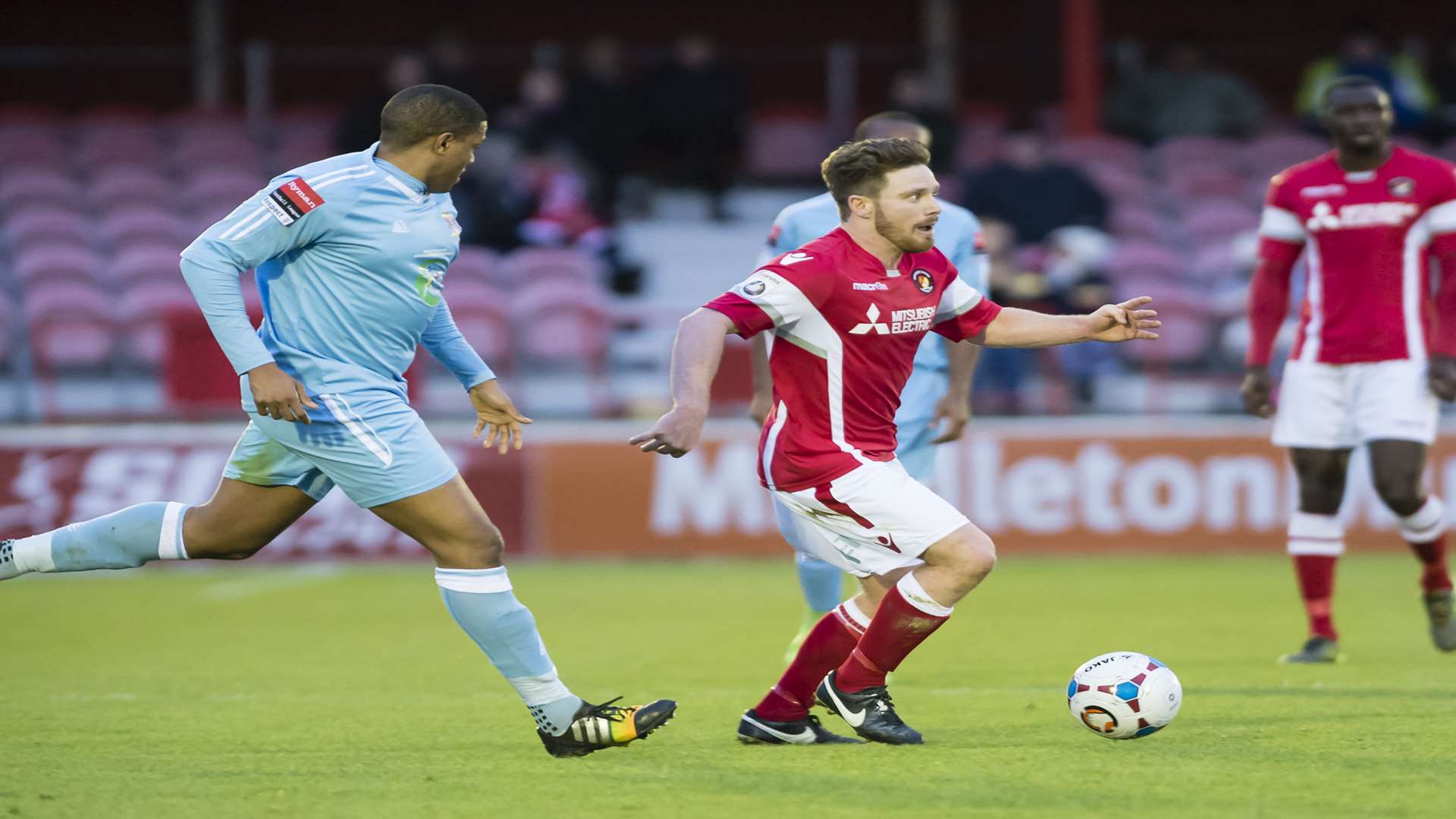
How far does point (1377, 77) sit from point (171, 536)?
13.8 meters

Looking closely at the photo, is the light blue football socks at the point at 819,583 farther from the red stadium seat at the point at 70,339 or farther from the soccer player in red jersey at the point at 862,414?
the red stadium seat at the point at 70,339

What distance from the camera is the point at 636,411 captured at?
12.9 meters

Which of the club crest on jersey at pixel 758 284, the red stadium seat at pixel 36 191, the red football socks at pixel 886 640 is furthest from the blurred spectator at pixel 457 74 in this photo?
the red football socks at pixel 886 640

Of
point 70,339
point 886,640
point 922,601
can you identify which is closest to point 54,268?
point 70,339

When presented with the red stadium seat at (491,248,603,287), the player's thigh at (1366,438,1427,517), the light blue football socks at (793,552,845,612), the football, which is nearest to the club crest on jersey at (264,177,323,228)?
the light blue football socks at (793,552,845,612)

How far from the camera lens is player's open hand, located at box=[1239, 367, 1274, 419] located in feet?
25.5

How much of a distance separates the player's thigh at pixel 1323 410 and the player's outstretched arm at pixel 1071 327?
6.88 feet

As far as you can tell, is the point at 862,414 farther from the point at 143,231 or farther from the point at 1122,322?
the point at 143,231

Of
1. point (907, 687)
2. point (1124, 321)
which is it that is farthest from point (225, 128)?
point (1124, 321)

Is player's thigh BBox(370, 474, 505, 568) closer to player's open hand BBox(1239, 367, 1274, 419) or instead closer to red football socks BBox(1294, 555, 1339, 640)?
player's open hand BBox(1239, 367, 1274, 419)

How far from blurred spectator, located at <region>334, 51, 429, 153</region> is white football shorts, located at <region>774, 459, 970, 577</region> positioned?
34.5 feet

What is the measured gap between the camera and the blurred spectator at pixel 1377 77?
664 inches

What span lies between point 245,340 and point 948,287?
209 cm

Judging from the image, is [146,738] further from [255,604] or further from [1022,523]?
[1022,523]
